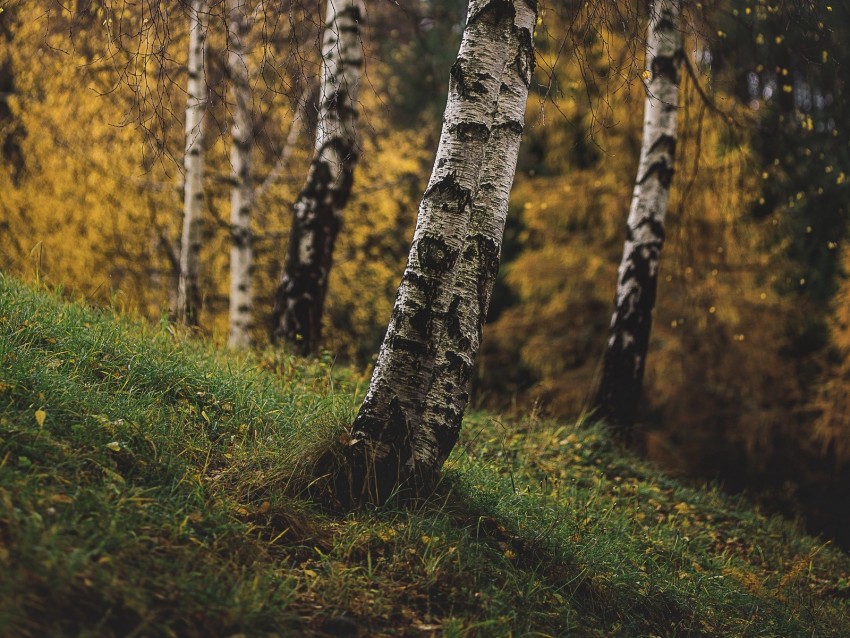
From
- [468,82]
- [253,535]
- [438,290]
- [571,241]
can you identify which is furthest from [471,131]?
[571,241]

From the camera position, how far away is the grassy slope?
2525 millimetres

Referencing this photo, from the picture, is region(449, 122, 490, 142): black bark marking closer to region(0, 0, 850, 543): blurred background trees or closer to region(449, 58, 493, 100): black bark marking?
region(449, 58, 493, 100): black bark marking

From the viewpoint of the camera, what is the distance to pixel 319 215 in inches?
263

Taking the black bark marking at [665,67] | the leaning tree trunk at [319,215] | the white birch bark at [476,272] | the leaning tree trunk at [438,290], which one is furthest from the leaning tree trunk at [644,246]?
the leaning tree trunk at [438,290]

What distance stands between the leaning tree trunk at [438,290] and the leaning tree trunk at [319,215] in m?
2.99

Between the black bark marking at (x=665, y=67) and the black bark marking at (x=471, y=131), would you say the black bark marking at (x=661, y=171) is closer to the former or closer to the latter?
the black bark marking at (x=665, y=67)

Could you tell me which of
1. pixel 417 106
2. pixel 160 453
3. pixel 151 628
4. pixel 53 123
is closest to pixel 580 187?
pixel 417 106

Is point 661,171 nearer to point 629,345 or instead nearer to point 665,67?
point 665,67

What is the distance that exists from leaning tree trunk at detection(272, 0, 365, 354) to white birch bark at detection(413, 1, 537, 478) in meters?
2.86

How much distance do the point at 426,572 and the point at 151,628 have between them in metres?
1.22

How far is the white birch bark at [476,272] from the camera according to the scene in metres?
3.73

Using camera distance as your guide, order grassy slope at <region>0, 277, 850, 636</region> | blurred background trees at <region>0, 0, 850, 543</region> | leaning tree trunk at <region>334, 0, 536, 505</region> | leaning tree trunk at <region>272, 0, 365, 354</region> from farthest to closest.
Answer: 1. blurred background trees at <region>0, 0, 850, 543</region>
2. leaning tree trunk at <region>272, 0, 365, 354</region>
3. leaning tree trunk at <region>334, 0, 536, 505</region>
4. grassy slope at <region>0, 277, 850, 636</region>

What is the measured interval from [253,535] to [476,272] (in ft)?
5.82

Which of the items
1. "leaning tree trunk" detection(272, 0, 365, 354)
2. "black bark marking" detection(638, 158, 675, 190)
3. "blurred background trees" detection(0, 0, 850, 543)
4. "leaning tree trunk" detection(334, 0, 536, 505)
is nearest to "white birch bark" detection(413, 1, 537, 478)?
"leaning tree trunk" detection(334, 0, 536, 505)
